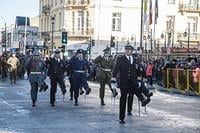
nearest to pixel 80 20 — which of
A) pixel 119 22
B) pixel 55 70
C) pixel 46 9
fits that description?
pixel 119 22

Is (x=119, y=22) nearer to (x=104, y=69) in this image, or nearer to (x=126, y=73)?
(x=104, y=69)

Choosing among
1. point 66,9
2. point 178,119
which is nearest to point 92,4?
point 66,9

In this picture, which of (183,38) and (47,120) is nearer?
(47,120)

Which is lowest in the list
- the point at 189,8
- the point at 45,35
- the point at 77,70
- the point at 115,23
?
the point at 77,70

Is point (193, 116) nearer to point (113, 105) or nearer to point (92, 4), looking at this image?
point (113, 105)

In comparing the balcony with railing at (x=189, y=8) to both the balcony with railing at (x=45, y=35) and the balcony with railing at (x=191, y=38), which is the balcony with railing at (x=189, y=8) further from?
Result: the balcony with railing at (x=45, y=35)

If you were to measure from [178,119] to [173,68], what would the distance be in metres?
15.4

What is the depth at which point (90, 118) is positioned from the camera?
48.9 feet

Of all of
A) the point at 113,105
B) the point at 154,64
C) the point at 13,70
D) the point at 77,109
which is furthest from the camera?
the point at 154,64

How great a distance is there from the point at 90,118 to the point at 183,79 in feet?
47.4

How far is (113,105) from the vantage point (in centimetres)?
1903

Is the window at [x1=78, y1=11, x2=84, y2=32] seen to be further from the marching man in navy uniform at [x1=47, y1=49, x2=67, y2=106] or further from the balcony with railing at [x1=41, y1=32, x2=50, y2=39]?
the marching man in navy uniform at [x1=47, y1=49, x2=67, y2=106]

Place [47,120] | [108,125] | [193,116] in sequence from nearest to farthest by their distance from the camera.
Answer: [108,125]
[47,120]
[193,116]

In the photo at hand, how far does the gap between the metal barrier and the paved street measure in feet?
22.8
